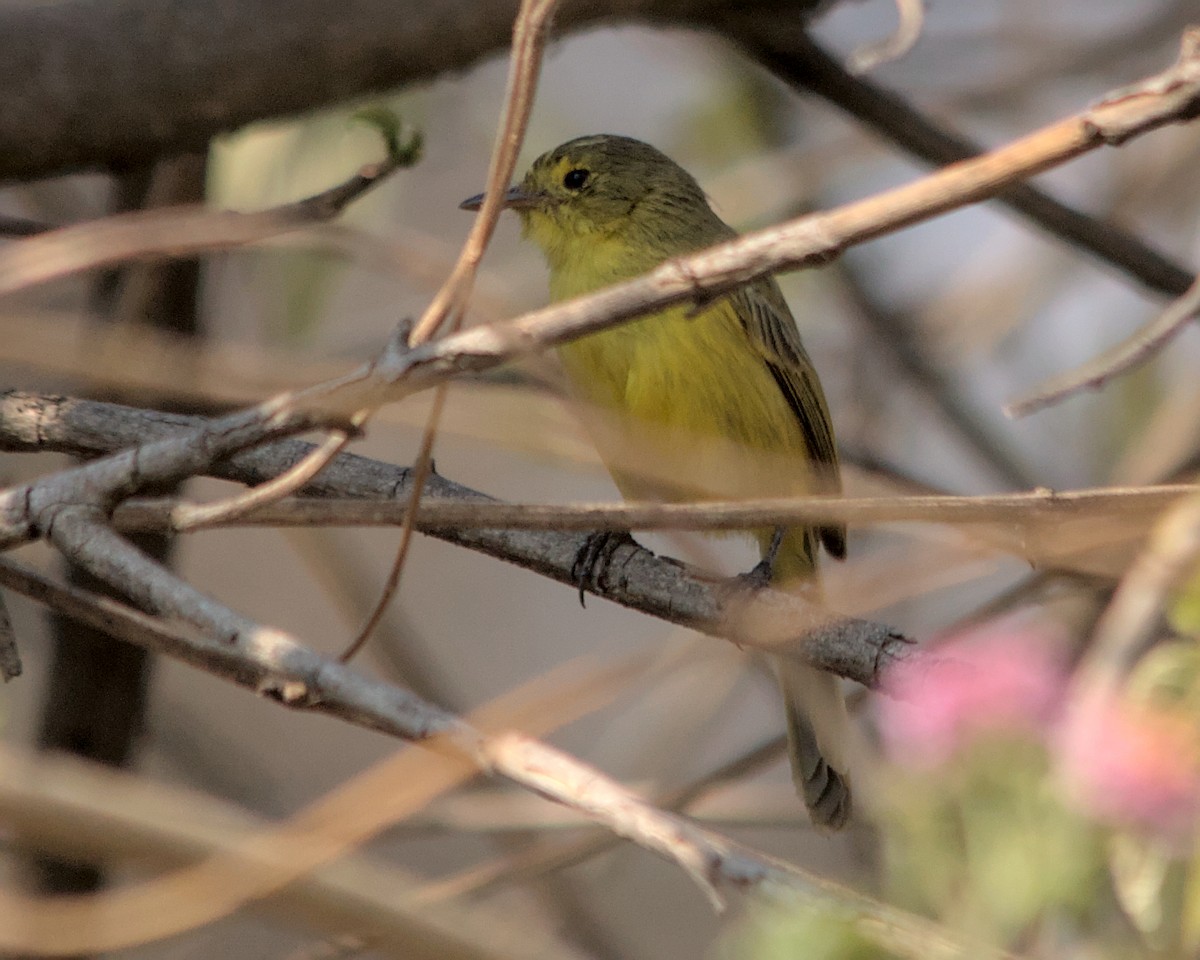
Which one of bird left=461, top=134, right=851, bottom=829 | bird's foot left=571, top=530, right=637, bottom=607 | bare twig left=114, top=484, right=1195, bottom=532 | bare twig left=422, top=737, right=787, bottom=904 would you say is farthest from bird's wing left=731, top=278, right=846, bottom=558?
bare twig left=114, top=484, right=1195, bottom=532

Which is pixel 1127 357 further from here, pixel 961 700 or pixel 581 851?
pixel 581 851

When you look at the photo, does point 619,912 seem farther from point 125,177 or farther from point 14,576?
point 14,576

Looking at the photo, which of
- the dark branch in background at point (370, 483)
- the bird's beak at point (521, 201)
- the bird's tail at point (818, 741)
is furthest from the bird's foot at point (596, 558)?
the bird's beak at point (521, 201)

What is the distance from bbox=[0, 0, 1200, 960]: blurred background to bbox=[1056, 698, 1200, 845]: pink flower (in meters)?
0.53

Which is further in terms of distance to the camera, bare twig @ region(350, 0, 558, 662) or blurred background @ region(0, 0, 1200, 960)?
blurred background @ region(0, 0, 1200, 960)

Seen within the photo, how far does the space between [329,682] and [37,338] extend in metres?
0.87

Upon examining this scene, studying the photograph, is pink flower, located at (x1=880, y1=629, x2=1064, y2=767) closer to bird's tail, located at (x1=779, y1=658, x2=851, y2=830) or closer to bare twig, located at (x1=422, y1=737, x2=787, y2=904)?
bare twig, located at (x1=422, y1=737, x2=787, y2=904)

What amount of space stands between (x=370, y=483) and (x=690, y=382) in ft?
4.12

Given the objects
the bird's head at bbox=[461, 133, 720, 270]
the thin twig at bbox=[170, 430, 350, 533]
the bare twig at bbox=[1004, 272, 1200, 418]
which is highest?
the bird's head at bbox=[461, 133, 720, 270]

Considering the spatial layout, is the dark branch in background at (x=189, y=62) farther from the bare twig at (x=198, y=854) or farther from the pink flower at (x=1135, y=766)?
the pink flower at (x=1135, y=766)

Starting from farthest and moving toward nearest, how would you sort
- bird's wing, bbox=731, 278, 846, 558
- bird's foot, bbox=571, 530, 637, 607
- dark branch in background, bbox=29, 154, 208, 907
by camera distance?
bird's wing, bbox=731, 278, 846, 558, dark branch in background, bbox=29, 154, 208, 907, bird's foot, bbox=571, 530, 637, 607

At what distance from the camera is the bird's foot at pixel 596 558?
95.3 inches

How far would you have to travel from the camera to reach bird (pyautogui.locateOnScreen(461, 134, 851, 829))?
136 inches

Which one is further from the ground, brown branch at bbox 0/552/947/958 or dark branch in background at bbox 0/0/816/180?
dark branch in background at bbox 0/0/816/180
